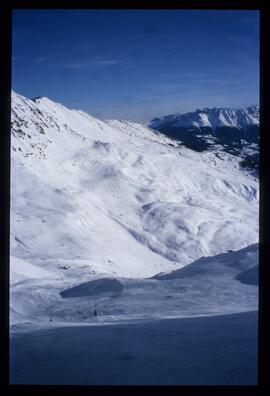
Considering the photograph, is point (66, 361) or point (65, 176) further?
point (65, 176)

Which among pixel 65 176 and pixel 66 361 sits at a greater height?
pixel 65 176

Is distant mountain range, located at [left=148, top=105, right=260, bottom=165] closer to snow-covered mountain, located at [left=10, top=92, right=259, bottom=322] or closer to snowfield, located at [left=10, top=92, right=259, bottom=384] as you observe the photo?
snowfield, located at [left=10, top=92, right=259, bottom=384]

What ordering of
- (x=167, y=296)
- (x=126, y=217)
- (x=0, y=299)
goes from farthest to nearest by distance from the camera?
1. (x=126, y=217)
2. (x=167, y=296)
3. (x=0, y=299)

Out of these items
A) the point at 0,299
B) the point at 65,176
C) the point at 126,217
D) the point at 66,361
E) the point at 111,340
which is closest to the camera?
the point at 0,299

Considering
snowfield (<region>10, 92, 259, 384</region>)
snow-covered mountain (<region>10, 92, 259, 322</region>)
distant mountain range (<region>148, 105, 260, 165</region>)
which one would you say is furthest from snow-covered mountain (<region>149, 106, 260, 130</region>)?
snow-covered mountain (<region>10, 92, 259, 322</region>)

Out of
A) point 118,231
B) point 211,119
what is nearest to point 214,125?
point 211,119

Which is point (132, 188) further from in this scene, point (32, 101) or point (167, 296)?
point (167, 296)

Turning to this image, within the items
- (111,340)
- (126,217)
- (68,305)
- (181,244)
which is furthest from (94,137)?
(111,340)
